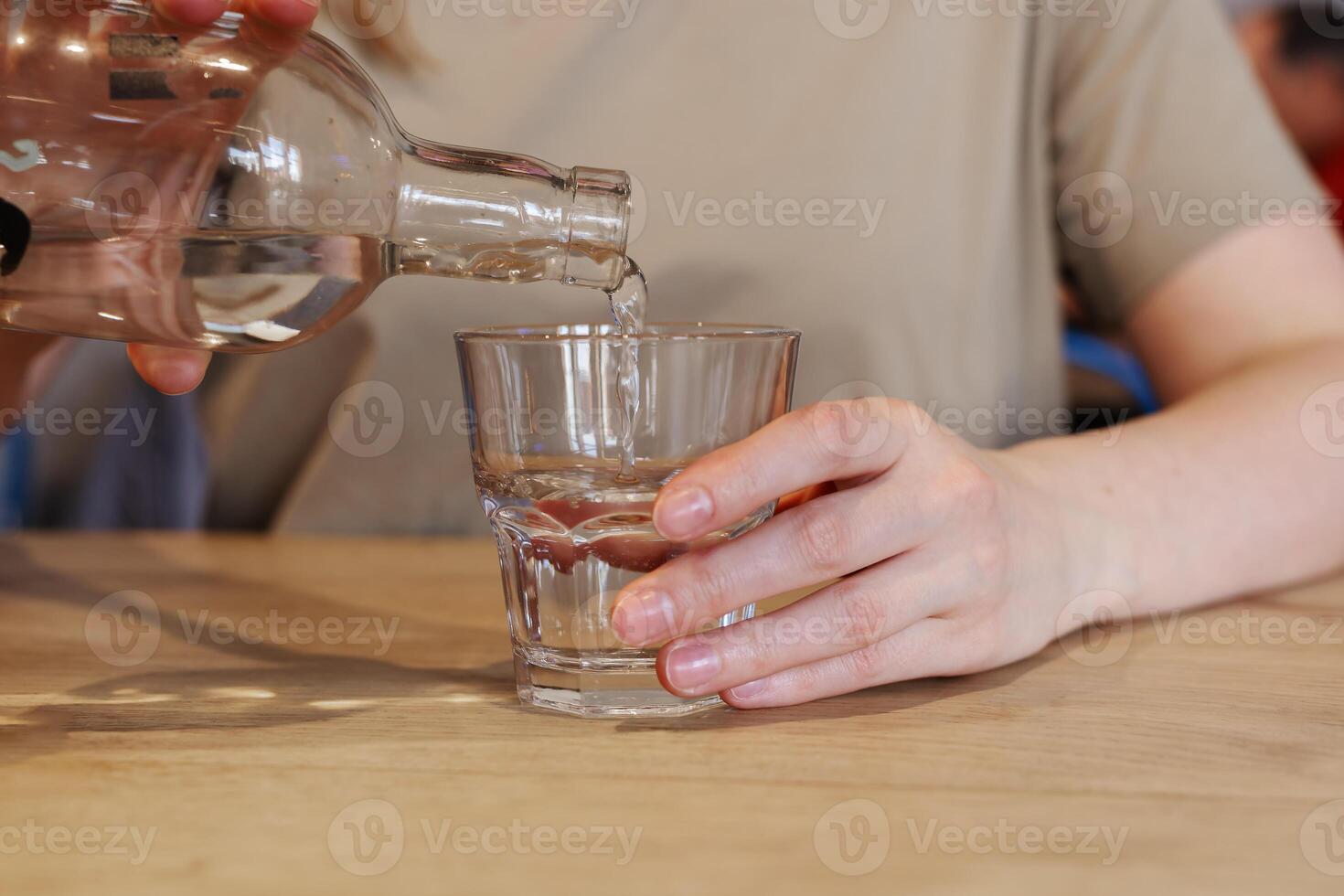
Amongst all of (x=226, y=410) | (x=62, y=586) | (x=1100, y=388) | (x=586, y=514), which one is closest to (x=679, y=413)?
(x=586, y=514)

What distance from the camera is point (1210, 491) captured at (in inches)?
28.1

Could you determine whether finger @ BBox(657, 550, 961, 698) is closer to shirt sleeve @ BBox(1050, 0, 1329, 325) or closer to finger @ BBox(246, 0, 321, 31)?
finger @ BBox(246, 0, 321, 31)

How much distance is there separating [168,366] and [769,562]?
382mm

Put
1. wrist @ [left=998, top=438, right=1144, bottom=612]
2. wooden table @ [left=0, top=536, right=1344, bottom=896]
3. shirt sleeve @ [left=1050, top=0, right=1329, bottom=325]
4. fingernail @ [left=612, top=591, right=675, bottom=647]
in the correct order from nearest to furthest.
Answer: wooden table @ [left=0, top=536, right=1344, bottom=896], fingernail @ [left=612, top=591, right=675, bottom=647], wrist @ [left=998, top=438, right=1144, bottom=612], shirt sleeve @ [left=1050, top=0, right=1329, bottom=325]

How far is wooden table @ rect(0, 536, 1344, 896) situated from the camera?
0.36m

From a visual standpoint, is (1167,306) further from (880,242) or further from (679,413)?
(679,413)

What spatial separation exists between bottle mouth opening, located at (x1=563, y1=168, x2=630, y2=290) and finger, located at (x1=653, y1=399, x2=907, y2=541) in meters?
0.12

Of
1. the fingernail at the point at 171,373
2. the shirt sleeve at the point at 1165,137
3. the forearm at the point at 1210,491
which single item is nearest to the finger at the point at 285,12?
the fingernail at the point at 171,373

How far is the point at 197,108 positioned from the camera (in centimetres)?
52

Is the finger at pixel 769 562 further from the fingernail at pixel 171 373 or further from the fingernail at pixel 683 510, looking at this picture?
the fingernail at pixel 171 373

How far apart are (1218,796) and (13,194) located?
543 mm

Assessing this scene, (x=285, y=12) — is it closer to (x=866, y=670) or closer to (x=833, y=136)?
(x=866, y=670)

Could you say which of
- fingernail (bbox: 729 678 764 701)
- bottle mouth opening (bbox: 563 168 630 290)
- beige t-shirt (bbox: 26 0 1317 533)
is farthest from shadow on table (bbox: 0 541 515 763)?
beige t-shirt (bbox: 26 0 1317 533)

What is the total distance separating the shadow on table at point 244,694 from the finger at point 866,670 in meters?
0.12
